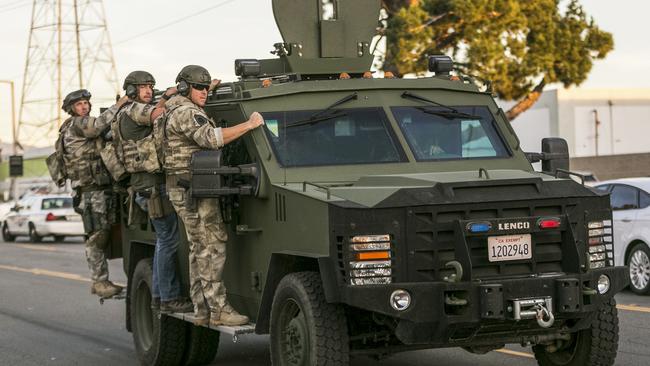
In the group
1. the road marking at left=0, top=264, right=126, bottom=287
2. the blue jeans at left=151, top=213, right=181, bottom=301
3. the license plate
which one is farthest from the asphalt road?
the license plate

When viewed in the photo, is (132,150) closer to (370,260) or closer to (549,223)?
(370,260)

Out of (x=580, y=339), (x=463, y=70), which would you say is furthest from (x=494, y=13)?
(x=580, y=339)

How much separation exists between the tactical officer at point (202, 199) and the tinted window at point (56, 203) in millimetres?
27717

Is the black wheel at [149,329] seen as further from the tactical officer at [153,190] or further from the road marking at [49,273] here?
the road marking at [49,273]

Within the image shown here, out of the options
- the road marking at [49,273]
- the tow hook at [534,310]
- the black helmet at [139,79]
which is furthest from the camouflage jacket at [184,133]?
the road marking at [49,273]

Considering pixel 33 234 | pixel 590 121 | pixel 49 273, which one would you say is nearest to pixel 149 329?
pixel 49 273

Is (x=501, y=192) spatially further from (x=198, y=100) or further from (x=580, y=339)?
(x=198, y=100)

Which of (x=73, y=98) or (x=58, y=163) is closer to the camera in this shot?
(x=73, y=98)

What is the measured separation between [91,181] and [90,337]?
2.30 m

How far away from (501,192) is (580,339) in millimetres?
1382

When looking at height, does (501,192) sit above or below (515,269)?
above

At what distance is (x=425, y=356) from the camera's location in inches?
447

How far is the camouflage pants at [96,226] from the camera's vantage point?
473 inches

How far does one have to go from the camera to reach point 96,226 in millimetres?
12086
